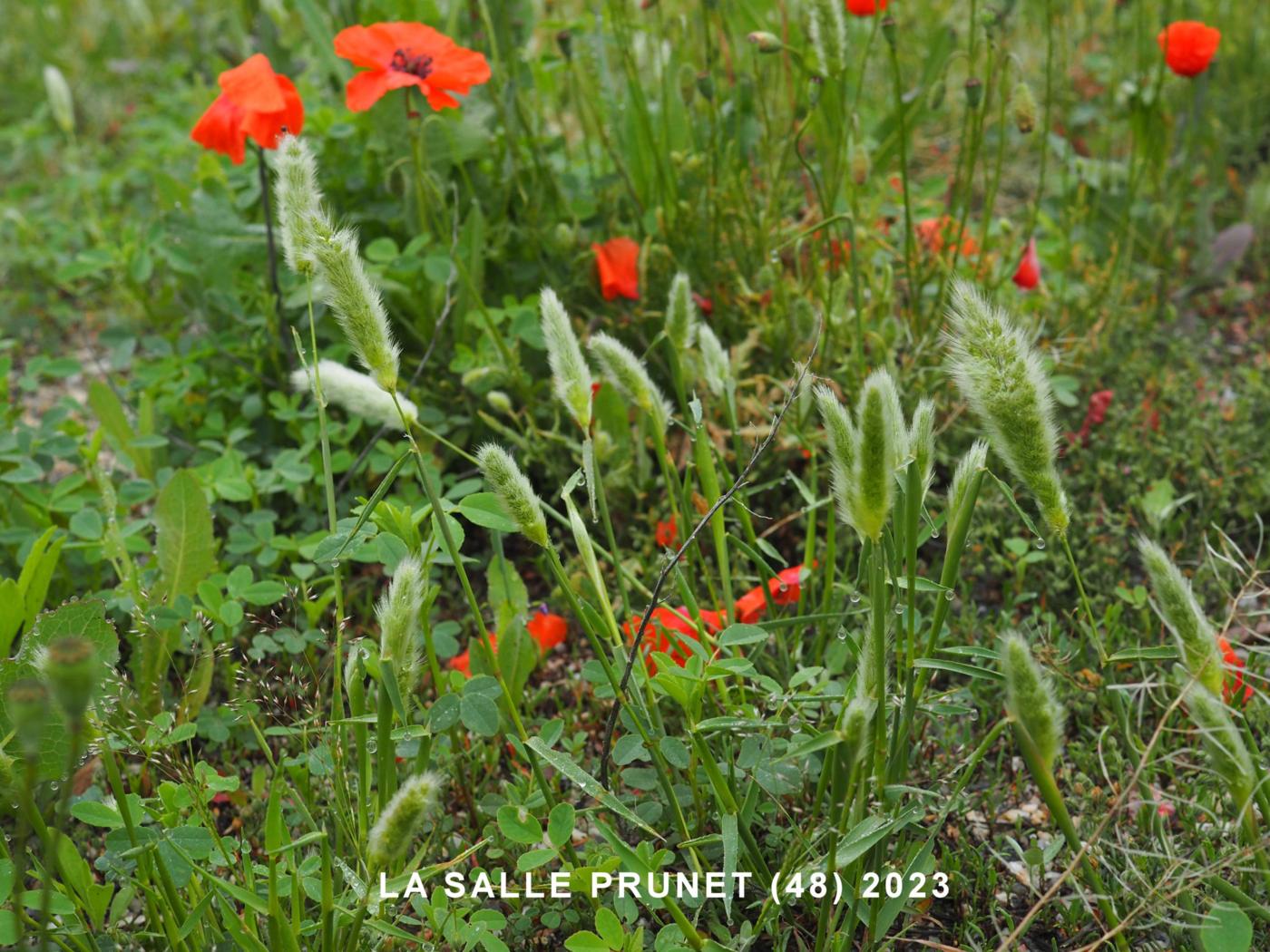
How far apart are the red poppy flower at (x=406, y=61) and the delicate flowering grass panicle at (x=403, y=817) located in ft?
4.40

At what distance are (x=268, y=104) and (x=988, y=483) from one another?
1.39 metres

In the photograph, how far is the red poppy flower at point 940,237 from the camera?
2.33 metres

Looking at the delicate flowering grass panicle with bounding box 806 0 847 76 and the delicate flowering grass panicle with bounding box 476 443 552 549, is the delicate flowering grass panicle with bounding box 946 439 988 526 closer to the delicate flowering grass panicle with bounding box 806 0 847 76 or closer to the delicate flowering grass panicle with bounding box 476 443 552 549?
the delicate flowering grass panicle with bounding box 476 443 552 549

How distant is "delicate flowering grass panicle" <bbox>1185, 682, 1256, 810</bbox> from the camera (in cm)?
104

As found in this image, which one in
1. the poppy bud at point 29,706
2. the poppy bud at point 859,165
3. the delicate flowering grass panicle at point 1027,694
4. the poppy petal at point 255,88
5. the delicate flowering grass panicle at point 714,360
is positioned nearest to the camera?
the poppy bud at point 29,706

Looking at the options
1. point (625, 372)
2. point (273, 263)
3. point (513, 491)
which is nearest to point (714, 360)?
point (625, 372)

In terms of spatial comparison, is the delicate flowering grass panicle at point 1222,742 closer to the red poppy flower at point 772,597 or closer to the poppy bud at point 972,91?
the red poppy flower at point 772,597

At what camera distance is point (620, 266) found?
231cm

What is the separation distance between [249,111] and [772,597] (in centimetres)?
Answer: 119

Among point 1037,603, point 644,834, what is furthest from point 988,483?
point 644,834

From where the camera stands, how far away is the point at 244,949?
120 centimetres

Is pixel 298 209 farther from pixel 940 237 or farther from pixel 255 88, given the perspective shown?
pixel 940 237

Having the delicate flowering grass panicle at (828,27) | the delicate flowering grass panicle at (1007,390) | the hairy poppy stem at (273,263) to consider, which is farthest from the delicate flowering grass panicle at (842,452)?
the hairy poppy stem at (273,263)

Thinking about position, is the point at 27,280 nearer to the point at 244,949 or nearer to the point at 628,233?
the point at 628,233
